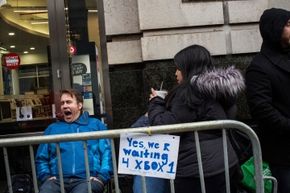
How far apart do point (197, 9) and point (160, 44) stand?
22.7 inches

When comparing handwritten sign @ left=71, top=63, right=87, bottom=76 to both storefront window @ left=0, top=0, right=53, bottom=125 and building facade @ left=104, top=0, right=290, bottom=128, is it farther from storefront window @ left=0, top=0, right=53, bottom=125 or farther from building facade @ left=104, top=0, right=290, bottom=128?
building facade @ left=104, top=0, right=290, bottom=128

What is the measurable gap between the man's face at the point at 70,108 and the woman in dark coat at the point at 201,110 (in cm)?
118

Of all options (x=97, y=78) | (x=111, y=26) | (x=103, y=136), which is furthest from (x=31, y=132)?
(x=103, y=136)

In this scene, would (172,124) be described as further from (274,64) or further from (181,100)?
(274,64)

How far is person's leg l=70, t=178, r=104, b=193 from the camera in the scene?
169 inches

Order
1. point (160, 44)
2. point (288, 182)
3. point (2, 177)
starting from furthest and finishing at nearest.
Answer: point (2, 177) < point (160, 44) < point (288, 182)

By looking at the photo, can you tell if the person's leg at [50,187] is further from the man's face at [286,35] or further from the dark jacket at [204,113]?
the man's face at [286,35]

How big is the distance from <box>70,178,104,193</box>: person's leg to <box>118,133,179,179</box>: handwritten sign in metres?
0.95

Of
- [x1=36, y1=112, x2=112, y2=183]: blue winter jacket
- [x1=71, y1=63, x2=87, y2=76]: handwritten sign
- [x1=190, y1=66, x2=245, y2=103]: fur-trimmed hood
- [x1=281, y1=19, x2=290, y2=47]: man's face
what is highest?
[x1=281, y1=19, x2=290, y2=47]: man's face

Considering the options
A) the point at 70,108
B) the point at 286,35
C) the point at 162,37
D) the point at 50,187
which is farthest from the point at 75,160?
the point at 286,35

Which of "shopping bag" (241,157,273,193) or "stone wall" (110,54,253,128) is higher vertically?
"stone wall" (110,54,253,128)

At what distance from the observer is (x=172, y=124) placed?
139 inches

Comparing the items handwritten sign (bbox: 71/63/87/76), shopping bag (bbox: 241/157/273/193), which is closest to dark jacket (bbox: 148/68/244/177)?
shopping bag (bbox: 241/157/273/193)

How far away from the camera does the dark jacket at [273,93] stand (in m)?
3.91
